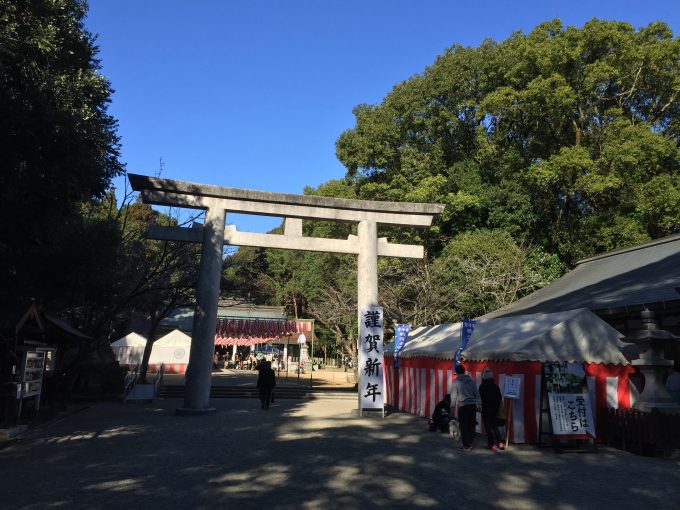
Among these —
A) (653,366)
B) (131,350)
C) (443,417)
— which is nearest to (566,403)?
(653,366)

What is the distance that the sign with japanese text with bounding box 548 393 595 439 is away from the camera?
844cm

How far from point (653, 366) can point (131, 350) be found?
88.3ft

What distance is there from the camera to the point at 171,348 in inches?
1244

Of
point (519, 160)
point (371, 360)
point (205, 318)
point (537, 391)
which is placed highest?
point (519, 160)

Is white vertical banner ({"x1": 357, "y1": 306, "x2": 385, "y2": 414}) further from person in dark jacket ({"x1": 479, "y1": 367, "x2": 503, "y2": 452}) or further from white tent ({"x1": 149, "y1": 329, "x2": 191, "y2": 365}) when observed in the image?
white tent ({"x1": 149, "y1": 329, "x2": 191, "y2": 365})

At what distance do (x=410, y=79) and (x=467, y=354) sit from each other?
21235 mm

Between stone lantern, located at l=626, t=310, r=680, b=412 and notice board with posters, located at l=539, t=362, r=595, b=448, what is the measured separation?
0.93 m

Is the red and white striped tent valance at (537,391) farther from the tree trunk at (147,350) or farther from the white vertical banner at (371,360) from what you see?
the tree trunk at (147,350)

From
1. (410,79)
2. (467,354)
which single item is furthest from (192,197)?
(410,79)

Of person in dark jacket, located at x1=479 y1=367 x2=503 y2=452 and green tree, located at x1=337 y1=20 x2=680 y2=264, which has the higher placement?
green tree, located at x1=337 y1=20 x2=680 y2=264

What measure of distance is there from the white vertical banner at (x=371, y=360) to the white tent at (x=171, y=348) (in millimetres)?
20746

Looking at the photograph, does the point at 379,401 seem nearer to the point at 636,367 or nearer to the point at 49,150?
the point at 636,367

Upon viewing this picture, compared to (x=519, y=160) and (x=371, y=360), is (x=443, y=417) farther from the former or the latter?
(x=519, y=160)

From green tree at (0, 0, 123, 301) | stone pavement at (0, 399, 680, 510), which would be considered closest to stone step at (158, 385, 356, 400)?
stone pavement at (0, 399, 680, 510)
